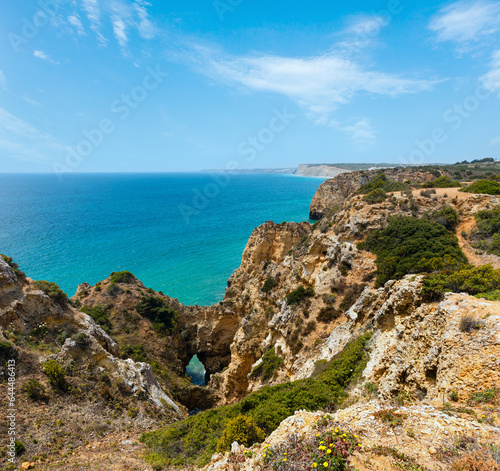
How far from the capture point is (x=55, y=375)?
45.2 ft

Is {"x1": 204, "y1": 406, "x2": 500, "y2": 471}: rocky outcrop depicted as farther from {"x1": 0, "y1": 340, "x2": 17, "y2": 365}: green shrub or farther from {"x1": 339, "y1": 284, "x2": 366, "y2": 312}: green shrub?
{"x1": 0, "y1": 340, "x2": 17, "y2": 365}: green shrub

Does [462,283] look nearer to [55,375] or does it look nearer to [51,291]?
[55,375]

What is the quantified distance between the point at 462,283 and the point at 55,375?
1984 cm

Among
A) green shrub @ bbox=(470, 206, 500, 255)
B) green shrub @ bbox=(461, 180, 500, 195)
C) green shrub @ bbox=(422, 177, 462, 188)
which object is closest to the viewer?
green shrub @ bbox=(470, 206, 500, 255)

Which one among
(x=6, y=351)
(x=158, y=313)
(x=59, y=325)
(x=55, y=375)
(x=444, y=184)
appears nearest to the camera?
(x=6, y=351)

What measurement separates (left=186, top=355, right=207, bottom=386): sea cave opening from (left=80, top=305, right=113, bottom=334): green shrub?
38.9 ft

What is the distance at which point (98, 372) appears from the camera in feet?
50.9

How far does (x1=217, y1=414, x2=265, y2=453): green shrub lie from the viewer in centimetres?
886

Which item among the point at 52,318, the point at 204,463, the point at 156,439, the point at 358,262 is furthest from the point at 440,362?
the point at 52,318

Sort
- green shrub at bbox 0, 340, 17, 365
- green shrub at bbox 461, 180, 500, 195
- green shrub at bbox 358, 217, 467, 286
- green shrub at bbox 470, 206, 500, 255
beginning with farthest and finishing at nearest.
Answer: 1. green shrub at bbox 461, 180, 500, 195
2. green shrub at bbox 470, 206, 500, 255
3. green shrub at bbox 358, 217, 467, 286
4. green shrub at bbox 0, 340, 17, 365

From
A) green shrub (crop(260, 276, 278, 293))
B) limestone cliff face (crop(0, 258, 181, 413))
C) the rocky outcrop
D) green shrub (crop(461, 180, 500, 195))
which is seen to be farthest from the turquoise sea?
green shrub (crop(461, 180, 500, 195))

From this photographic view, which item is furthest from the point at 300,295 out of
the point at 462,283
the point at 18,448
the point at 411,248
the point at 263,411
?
the point at 18,448

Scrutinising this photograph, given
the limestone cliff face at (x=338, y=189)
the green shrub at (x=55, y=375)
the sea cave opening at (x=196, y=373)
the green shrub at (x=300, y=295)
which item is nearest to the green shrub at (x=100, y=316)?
the green shrub at (x=55, y=375)

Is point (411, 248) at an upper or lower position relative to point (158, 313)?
upper
